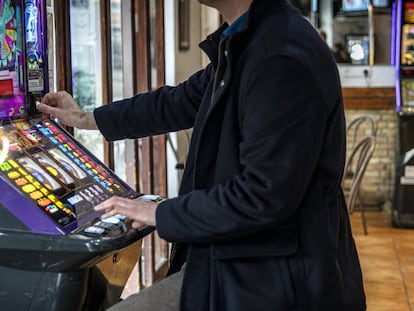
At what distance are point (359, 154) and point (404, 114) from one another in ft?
1.54

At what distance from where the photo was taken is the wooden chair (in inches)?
184

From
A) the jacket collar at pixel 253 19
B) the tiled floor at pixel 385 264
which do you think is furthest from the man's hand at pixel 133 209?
the tiled floor at pixel 385 264

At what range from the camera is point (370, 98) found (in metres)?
6.22

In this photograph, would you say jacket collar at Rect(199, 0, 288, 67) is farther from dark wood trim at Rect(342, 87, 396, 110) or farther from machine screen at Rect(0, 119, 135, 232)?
dark wood trim at Rect(342, 87, 396, 110)

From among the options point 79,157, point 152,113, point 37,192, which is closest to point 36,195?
point 37,192

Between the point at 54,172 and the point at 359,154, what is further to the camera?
the point at 359,154

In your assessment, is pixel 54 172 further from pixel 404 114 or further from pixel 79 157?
pixel 404 114

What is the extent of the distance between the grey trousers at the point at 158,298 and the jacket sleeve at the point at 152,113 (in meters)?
0.49

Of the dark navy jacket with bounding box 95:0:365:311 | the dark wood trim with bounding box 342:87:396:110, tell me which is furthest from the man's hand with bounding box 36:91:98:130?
the dark wood trim with bounding box 342:87:396:110

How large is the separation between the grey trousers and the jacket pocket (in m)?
0.26

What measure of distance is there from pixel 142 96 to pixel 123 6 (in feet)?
5.14

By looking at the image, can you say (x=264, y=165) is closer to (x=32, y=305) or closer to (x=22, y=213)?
(x=22, y=213)

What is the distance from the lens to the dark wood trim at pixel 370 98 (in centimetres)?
619

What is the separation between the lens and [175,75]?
4.70 metres
